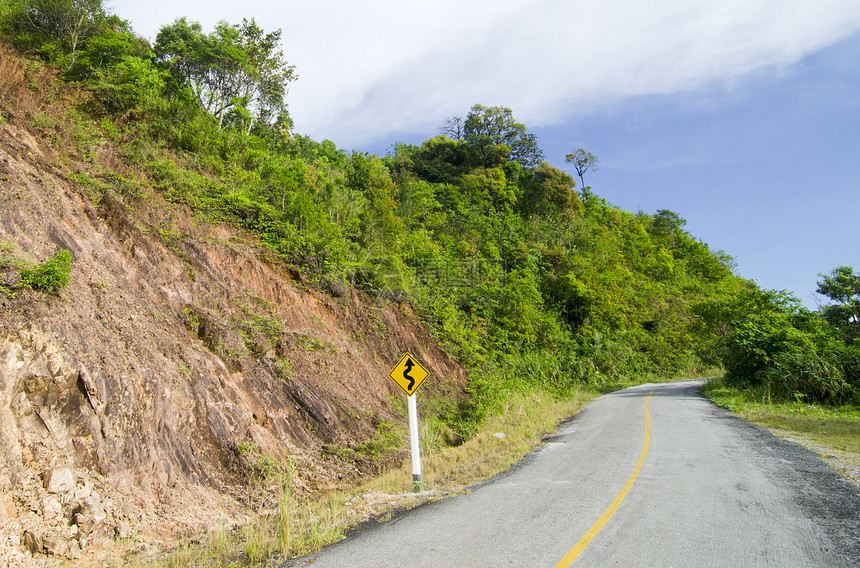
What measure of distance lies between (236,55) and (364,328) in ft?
46.6

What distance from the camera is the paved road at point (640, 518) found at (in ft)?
15.8

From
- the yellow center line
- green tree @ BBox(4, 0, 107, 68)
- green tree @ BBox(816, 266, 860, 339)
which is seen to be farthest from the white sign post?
green tree @ BBox(816, 266, 860, 339)

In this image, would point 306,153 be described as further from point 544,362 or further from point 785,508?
point 785,508

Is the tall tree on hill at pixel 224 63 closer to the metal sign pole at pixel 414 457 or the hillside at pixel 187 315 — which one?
the hillside at pixel 187 315

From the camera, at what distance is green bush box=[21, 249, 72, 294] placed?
7.78 meters

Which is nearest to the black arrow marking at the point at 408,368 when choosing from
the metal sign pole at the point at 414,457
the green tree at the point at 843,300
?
the metal sign pole at the point at 414,457

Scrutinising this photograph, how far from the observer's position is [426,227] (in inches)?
1321

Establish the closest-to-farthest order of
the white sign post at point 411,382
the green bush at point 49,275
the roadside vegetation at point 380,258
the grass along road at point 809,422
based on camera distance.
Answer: the green bush at point 49,275
the white sign post at point 411,382
the grass along road at point 809,422
the roadside vegetation at point 380,258

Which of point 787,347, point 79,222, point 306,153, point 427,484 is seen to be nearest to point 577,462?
point 427,484

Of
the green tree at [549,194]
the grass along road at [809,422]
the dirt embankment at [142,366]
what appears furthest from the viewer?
the green tree at [549,194]

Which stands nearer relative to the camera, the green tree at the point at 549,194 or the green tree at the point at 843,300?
the green tree at the point at 843,300

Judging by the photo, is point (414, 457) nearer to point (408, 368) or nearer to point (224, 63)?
point (408, 368)

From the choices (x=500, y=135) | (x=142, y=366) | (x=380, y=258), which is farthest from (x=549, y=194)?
(x=142, y=366)

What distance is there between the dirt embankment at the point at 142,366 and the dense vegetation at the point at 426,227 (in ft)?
3.66
